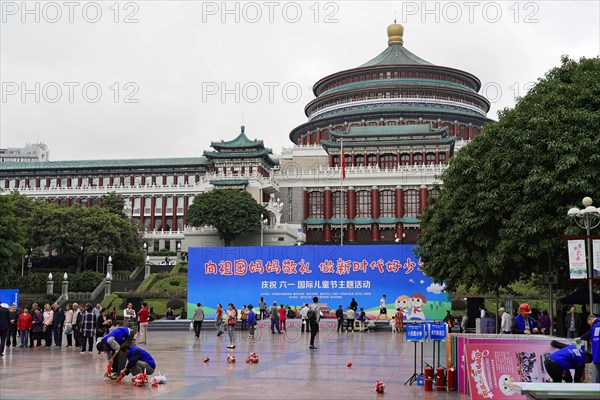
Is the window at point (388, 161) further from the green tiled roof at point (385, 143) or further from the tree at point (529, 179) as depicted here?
the tree at point (529, 179)

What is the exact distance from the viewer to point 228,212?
76.9m

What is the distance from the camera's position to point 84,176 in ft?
336

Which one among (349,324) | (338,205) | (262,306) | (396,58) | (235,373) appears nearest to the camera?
(235,373)

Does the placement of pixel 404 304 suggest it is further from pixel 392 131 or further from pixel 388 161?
pixel 392 131

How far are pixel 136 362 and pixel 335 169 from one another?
233 ft

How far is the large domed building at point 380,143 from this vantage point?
84.8m

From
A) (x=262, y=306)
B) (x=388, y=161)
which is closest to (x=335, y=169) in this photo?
(x=388, y=161)

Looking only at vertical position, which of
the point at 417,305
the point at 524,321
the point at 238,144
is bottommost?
the point at 417,305

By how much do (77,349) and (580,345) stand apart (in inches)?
730

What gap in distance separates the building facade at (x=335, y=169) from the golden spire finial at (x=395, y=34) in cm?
18

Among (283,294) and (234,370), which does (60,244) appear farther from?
(234,370)

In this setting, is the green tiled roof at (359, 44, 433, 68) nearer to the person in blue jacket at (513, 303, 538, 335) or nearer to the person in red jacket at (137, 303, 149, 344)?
the person in red jacket at (137, 303, 149, 344)

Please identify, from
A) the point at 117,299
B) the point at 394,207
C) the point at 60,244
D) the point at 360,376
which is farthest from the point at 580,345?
the point at 394,207

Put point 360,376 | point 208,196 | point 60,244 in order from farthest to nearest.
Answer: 1. point 208,196
2. point 60,244
3. point 360,376
